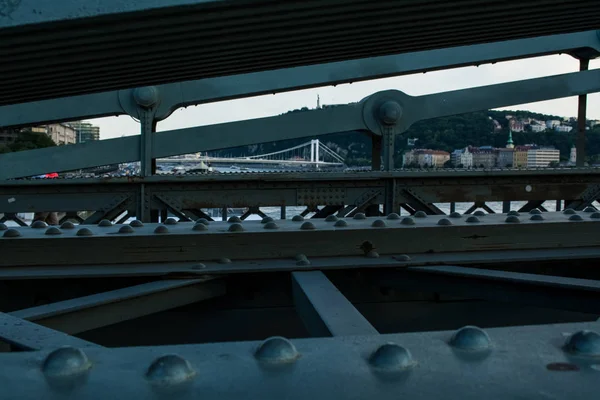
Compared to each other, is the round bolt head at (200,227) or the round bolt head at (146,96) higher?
the round bolt head at (146,96)

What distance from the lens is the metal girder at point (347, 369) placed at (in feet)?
5.12

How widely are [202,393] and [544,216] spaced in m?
3.31

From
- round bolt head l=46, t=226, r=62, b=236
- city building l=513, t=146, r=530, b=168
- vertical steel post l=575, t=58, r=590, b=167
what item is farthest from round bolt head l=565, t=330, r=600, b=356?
city building l=513, t=146, r=530, b=168

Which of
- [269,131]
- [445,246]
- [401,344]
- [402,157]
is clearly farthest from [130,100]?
[402,157]

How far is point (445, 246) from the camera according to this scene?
3.68 metres

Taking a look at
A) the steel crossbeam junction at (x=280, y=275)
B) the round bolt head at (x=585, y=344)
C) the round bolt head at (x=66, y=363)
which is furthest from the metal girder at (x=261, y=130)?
the round bolt head at (x=585, y=344)

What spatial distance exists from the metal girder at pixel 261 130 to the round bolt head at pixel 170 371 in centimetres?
1070

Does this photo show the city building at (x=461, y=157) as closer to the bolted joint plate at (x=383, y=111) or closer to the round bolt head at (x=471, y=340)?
the bolted joint plate at (x=383, y=111)

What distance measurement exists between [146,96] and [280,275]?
9293 millimetres

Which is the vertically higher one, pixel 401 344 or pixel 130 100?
pixel 130 100

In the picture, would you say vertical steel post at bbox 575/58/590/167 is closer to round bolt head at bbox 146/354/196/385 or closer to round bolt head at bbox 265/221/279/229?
round bolt head at bbox 265/221/279/229

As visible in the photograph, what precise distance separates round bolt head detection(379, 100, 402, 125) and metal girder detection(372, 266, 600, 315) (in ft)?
30.6

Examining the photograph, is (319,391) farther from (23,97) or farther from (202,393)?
(23,97)

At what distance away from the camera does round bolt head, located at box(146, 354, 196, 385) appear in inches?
64.2
